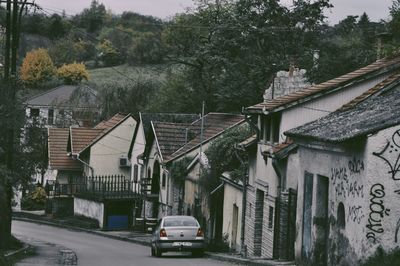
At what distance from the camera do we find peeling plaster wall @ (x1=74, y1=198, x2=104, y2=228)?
2414 inches

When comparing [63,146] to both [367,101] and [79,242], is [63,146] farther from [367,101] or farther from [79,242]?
[367,101]

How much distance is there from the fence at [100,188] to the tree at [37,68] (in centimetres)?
6348

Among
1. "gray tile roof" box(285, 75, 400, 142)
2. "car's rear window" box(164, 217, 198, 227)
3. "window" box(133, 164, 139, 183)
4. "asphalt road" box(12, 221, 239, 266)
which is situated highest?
"gray tile roof" box(285, 75, 400, 142)

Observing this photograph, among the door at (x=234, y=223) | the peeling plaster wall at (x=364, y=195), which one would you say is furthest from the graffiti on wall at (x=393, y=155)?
the door at (x=234, y=223)

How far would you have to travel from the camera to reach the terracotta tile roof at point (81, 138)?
7056cm

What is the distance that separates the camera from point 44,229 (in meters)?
59.7

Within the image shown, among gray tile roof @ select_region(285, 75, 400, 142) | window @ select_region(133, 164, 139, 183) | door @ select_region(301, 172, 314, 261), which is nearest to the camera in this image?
gray tile roof @ select_region(285, 75, 400, 142)

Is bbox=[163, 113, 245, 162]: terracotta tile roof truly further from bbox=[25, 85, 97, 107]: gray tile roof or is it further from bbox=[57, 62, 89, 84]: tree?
bbox=[57, 62, 89, 84]: tree

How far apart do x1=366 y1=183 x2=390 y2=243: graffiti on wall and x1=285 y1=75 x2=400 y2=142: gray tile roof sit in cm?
117

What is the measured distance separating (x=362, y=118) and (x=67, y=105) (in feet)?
284

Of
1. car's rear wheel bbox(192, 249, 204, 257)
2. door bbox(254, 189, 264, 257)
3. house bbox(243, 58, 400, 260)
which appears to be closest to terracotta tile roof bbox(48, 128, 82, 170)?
car's rear wheel bbox(192, 249, 204, 257)

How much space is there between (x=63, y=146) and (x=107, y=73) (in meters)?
79.9

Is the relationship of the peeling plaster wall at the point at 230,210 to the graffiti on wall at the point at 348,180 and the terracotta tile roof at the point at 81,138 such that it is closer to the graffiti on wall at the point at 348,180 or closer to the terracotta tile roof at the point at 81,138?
the graffiti on wall at the point at 348,180

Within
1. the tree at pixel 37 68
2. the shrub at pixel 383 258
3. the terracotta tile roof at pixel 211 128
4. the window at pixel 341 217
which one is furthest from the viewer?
the tree at pixel 37 68
